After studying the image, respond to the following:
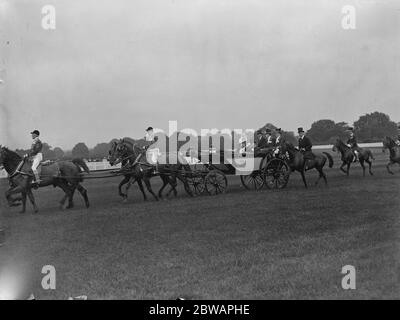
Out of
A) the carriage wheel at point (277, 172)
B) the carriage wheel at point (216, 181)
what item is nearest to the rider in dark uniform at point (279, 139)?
the carriage wheel at point (277, 172)

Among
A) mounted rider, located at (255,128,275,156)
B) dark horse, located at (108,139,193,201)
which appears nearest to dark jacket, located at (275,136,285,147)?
mounted rider, located at (255,128,275,156)

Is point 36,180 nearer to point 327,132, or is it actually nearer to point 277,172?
point 277,172

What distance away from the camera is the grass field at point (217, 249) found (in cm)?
435

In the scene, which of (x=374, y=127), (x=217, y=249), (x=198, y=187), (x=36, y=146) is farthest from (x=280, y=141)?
(x=374, y=127)

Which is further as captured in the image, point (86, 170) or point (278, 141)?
point (278, 141)

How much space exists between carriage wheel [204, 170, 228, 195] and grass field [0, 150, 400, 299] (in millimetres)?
2382

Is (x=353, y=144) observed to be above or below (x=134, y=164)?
above

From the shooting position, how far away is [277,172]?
1215 centimetres

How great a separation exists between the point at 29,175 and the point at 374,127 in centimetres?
1523

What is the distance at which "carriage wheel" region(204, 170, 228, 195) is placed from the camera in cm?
1218

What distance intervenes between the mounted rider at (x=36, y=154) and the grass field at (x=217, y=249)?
3.92ft

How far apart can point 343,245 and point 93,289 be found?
3.13 m

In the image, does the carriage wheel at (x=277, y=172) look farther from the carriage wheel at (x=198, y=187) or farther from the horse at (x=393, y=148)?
the horse at (x=393, y=148)

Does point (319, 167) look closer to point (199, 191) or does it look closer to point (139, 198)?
point (199, 191)
